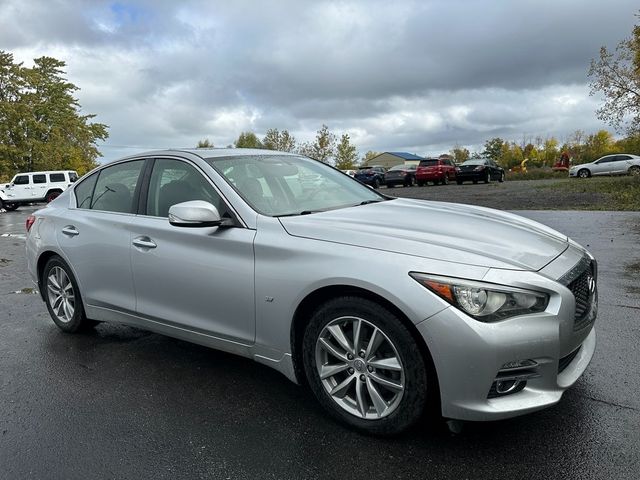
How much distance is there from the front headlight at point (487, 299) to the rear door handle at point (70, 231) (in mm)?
3231

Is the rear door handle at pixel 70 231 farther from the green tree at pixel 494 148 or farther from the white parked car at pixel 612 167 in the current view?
the green tree at pixel 494 148

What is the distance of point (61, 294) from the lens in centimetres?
462

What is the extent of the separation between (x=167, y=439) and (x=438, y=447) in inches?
57.4

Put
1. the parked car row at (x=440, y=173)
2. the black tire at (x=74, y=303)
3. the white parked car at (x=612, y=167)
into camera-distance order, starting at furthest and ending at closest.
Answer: the parked car row at (x=440, y=173) < the white parked car at (x=612, y=167) < the black tire at (x=74, y=303)

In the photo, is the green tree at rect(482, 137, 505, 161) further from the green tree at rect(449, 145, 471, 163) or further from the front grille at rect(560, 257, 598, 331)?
the front grille at rect(560, 257, 598, 331)

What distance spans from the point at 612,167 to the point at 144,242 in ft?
118

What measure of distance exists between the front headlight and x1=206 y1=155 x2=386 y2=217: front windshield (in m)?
1.27

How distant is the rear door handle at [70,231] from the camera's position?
4332mm

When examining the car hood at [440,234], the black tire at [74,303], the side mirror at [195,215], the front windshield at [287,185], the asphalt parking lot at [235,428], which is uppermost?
the front windshield at [287,185]

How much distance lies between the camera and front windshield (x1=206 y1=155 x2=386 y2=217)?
136 inches

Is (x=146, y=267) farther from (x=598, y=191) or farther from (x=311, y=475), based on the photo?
(x=598, y=191)

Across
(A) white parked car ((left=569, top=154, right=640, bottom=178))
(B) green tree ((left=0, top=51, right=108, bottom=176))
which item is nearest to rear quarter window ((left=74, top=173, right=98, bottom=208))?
(A) white parked car ((left=569, top=154, right=640, bottom=178))

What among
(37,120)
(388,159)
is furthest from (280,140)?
(388,159)

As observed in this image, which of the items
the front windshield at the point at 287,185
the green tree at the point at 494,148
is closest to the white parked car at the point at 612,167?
the front windshield at the point at 287,185
